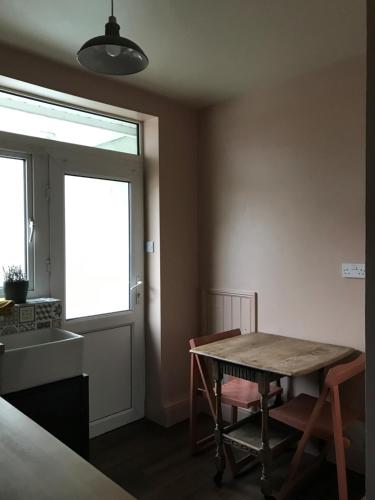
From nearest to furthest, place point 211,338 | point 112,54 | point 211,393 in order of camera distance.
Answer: point 112,54 → point 211,393 → point 211,338

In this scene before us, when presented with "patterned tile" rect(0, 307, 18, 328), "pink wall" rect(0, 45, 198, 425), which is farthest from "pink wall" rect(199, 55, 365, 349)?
"patterned tile" rect(0, 307, 18, 328)

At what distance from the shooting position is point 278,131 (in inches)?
118

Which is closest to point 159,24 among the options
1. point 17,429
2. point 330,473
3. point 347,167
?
point 347,167

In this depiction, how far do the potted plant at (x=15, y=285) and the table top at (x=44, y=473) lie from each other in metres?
1.45

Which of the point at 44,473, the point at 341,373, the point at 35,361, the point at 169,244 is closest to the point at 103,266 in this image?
the point at 169,244

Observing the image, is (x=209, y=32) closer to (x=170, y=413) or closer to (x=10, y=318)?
(x=10, y=318)

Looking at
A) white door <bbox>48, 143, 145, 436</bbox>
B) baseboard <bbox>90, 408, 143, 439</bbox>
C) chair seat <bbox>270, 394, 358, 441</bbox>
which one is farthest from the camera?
baseboard <bbox>90, 408, 143, 439</bbox>

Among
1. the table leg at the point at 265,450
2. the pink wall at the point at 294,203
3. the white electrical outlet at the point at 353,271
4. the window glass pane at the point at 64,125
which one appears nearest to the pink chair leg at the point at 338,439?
the table leg at the point at 265,450

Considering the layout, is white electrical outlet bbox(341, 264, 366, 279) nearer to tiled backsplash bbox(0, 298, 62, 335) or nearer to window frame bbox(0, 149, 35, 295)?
tiled backsplash bbox(0, 298, 62, 335)

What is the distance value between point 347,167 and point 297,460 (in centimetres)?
177

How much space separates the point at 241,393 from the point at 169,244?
1269mm

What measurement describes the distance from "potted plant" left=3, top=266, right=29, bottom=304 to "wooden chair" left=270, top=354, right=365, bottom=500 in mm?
1637

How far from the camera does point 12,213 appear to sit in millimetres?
2668

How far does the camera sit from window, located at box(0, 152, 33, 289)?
104 inches
